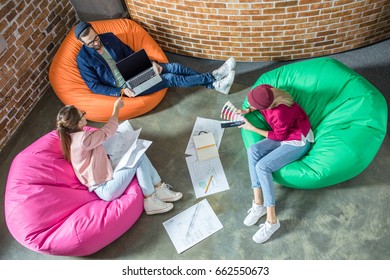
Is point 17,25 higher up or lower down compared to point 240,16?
higher up

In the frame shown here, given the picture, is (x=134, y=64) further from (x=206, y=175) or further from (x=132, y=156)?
(x=206, y=175)

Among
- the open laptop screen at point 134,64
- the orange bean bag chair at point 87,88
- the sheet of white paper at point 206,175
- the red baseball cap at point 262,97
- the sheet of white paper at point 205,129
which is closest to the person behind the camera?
the red baseball cap at point 262,97

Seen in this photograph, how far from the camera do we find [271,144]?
2.86 metres

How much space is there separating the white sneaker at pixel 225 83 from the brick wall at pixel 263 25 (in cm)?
40

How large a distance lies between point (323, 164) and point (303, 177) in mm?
177

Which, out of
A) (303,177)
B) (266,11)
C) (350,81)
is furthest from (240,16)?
(303,177)

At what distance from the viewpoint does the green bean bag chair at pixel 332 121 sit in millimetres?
2684

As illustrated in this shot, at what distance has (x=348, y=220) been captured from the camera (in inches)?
111

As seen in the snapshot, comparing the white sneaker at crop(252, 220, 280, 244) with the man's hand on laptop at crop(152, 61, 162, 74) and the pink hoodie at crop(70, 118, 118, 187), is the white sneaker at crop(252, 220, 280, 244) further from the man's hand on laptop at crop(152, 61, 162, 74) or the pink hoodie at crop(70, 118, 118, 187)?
the man's hand on laptop at crop(152, 61, 162, 74)

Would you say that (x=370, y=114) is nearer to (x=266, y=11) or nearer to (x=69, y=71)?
(x=266, y=11)

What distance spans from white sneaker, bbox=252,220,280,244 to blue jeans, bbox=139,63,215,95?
5.01 feet

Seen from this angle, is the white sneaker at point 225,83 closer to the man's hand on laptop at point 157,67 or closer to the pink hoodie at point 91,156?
the man's hand on laptop at point 157,67

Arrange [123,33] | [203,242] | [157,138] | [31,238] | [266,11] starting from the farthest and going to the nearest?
[123,33] < [157,138] < [266,11] < [203,242] < [31,238]

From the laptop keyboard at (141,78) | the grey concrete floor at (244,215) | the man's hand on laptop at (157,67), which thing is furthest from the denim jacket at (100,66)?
the grey concrete floor at (244,215)
